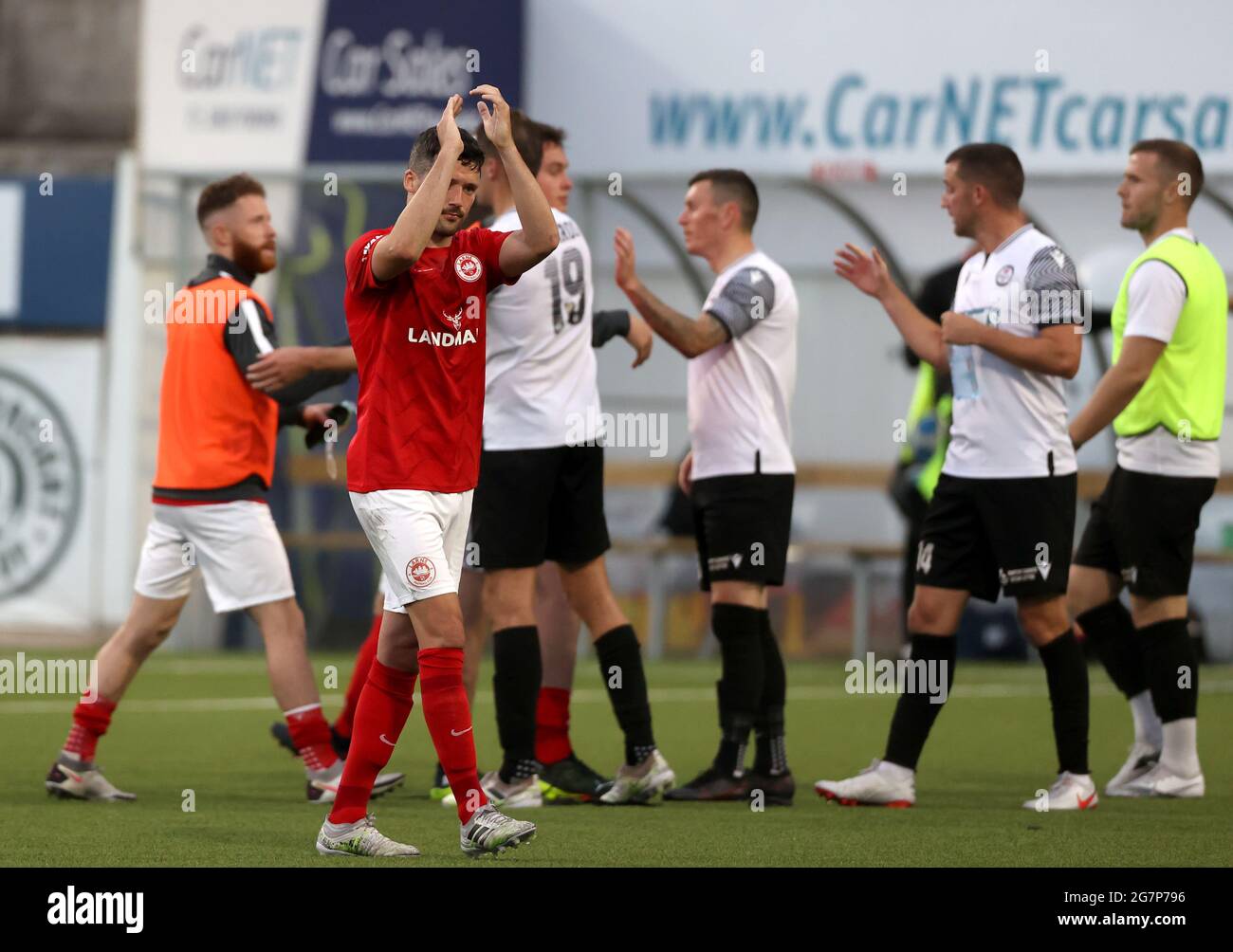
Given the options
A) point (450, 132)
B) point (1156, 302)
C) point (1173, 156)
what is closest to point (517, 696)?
point (450, 132)

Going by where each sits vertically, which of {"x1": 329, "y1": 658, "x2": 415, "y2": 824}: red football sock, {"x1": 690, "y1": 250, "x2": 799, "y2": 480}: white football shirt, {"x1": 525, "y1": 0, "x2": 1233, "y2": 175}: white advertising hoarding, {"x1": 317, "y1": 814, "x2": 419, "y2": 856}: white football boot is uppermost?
{"x1": 525, "y1": 0, "x2": 1233, "y2": 175}: white advertising hoarding

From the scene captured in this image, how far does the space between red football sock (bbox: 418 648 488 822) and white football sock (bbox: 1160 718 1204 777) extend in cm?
293

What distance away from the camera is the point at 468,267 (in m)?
5.47

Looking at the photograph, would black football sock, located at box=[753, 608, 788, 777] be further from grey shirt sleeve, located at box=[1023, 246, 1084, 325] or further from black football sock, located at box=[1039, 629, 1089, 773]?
grey shirt sleeve, located at box=[1023, 246, 1084, 325]

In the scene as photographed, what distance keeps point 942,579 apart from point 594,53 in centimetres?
908

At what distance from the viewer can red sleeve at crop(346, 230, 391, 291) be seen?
540cm

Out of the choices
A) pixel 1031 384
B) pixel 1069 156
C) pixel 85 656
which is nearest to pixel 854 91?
pixel 1069 156

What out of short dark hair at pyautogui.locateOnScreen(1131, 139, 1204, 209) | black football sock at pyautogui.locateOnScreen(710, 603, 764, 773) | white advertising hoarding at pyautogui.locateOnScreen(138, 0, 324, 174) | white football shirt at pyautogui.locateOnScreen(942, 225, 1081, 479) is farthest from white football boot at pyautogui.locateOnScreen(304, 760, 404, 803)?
white advertising hoarding at pyautogui.locateOnScreen(138, 0, 324, 174)

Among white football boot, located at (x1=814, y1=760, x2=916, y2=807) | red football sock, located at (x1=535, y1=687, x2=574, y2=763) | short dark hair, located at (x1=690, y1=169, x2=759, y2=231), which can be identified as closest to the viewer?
white football boot, located at (x1=814, y1=760, x2=916, y2=807)

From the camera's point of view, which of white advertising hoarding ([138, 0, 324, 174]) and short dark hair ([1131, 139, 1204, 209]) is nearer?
short dark hair ([1131, 139, 1204, 209])

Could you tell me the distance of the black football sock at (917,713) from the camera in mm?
6766

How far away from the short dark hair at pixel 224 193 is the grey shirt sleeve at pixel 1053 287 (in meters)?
2.67

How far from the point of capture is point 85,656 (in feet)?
45.0
